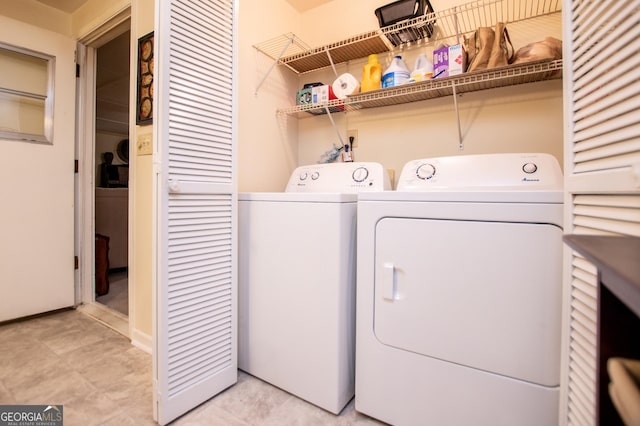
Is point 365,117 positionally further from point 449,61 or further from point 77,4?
point 77,4

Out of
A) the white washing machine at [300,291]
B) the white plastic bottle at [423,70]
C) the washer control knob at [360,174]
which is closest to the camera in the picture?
the white washing machine at [300,291]

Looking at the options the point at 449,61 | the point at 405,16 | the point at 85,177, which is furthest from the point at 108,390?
the point at 405,16

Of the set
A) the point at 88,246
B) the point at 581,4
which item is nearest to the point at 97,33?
the point at 88,246

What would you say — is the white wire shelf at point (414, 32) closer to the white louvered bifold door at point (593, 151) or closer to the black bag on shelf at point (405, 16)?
the black bag on shelf at point (405, 16)

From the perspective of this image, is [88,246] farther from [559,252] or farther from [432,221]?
[559,252]

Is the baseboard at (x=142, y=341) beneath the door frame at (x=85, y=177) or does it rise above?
beneath

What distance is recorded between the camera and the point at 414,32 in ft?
6.02

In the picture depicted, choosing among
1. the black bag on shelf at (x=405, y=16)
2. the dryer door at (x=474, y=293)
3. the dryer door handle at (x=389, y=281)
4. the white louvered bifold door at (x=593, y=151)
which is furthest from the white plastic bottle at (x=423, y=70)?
the dryer door handle at (x=389, y=281)

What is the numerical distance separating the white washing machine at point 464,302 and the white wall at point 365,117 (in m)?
0.40

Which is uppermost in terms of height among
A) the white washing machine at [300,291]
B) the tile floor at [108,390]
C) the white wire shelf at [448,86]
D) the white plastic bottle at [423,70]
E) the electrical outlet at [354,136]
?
the white plastic bottle at [423,70]

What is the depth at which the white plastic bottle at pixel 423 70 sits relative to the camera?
1694 millimetres

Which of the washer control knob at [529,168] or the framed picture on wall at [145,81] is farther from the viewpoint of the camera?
the framed picture on wall at [145,81]

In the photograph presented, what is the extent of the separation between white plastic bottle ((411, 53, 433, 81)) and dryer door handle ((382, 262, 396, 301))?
44.1 inches

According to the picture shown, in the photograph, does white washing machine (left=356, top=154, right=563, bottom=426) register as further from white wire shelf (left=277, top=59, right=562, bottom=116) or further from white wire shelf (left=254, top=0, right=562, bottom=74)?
white wire shelf (left=254, top=0, right=562, bottom=74)
